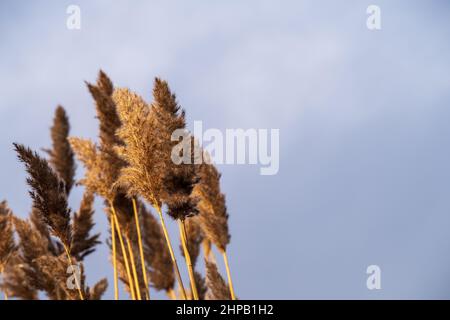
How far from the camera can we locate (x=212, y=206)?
5.56 meters

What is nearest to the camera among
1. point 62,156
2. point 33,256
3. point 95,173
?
point 95,173

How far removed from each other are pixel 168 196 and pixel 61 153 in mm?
4527

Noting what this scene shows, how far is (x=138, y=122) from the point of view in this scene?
439 cm

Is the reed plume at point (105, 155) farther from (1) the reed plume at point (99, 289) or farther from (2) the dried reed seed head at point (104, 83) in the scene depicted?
(1) the reed plume at point (99, 289)

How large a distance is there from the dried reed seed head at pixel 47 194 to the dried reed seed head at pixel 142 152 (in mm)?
656

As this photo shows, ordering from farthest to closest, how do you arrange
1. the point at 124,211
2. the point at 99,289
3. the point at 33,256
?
the point at 99,289 → the point at 33,256 → the point at 124,211

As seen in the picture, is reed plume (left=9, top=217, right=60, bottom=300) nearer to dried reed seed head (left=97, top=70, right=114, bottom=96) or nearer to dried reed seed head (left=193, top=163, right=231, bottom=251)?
dried reed seed head (left=97, top=70, right=114, bottom=96)

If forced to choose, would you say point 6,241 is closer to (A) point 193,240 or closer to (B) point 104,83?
(B) point 104,83

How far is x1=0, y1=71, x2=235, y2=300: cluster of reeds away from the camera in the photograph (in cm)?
441

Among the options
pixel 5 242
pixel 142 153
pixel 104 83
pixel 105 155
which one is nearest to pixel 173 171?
pixel 142 153

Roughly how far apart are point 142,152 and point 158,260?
3141mm
